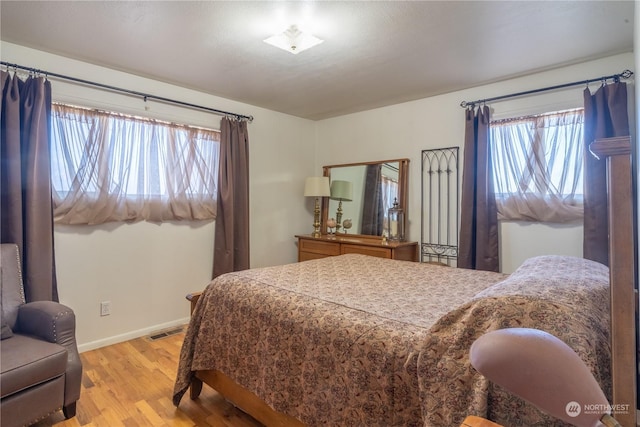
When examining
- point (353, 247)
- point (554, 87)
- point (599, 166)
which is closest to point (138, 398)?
point (353, 247)

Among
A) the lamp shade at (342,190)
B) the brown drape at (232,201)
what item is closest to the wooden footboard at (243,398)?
the brown drape at (232,201)

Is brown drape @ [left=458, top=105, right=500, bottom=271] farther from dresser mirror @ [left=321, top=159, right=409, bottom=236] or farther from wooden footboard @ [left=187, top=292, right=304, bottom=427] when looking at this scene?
wooden footboard @ [left=187, top=292, right=304, bottom=427]

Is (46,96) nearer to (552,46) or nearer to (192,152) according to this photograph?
(192,152)

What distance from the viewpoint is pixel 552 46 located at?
241 centimetres

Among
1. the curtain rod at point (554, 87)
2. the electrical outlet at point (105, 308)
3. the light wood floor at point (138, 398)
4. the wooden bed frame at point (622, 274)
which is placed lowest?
the light wood floor at point (138, 398)

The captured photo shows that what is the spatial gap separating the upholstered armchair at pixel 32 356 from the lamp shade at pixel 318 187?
2.80 m

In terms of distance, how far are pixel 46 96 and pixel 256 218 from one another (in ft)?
7.24

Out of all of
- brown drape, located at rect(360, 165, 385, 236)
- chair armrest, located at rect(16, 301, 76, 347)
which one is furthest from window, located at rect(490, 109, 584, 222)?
chair armrest, located at rect(16, 301, 76, 347)

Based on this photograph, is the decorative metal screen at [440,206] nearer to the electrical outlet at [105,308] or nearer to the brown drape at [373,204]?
the brown drape at [373,204]

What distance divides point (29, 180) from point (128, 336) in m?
1.53

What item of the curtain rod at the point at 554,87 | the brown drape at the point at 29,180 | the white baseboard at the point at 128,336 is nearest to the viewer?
the brown drape at the point at 29,180

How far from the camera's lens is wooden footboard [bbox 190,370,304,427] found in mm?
1593

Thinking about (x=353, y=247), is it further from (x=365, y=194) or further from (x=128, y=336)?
(x=128, y=336)

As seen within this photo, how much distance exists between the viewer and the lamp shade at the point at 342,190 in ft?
13.9
